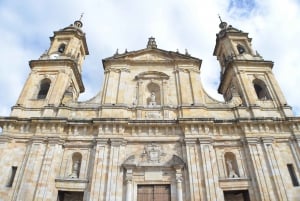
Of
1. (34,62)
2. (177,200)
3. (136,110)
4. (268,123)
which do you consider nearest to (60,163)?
(136,110)

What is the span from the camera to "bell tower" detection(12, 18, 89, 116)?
1703 cm

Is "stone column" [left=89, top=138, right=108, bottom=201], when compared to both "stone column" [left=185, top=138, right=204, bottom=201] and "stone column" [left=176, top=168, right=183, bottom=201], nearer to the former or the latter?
"stone column" [left=176, top=168, right=183, bottom=201]

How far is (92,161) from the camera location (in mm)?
14555

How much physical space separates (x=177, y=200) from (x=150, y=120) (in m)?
4.46

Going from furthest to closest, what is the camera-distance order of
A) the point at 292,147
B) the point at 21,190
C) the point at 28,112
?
the point at 28,112, the point at 292,147, the point at 21,190

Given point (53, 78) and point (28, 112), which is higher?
point (53, 78)

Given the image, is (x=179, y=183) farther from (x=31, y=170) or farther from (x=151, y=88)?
(x=31, y=170)

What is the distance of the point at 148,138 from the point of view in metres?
15.3

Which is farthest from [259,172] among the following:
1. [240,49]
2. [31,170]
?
[31,170]

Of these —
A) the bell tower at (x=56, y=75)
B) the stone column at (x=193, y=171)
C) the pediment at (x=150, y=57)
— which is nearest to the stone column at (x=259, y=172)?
the stone column at (x=193, y=171)

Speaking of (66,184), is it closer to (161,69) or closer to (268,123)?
(161,69)

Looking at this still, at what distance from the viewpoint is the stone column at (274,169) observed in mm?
13400

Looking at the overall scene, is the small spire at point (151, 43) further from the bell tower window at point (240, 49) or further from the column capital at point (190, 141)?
the column capital at point (190, 141)

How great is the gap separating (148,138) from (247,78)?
8.36 m
